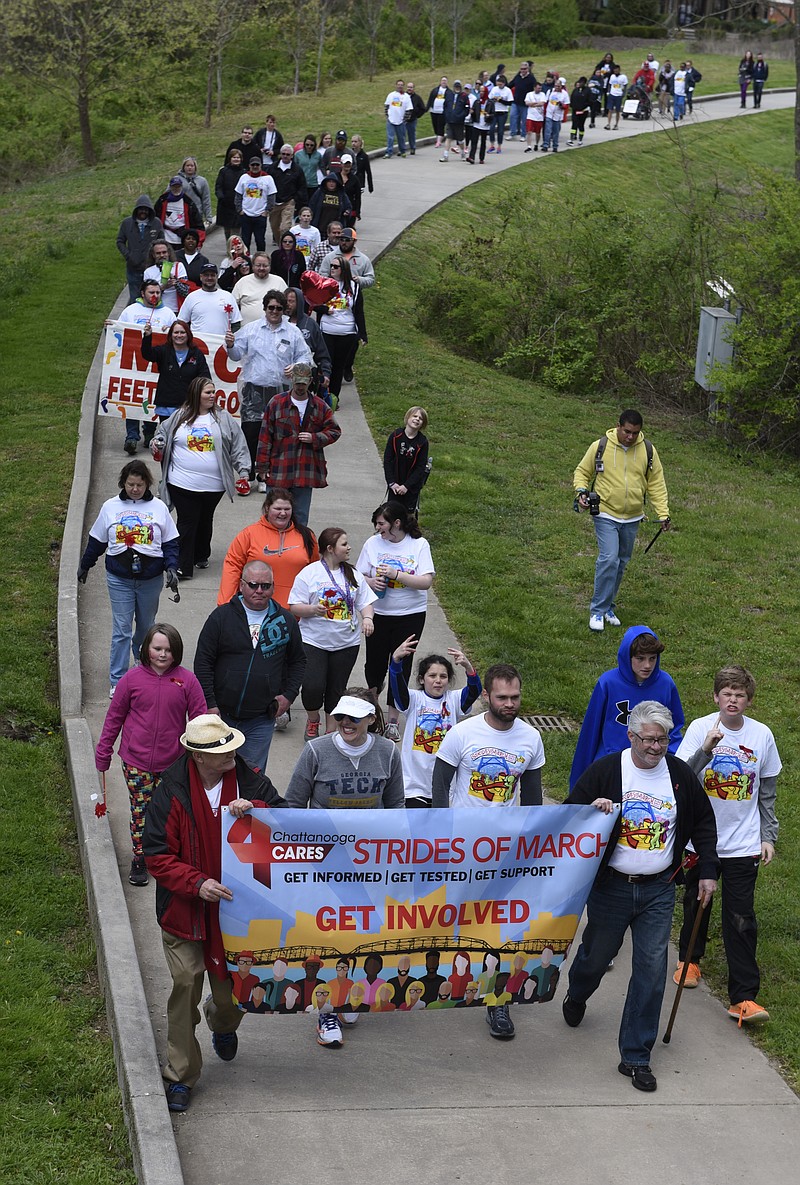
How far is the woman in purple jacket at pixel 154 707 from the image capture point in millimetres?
8141

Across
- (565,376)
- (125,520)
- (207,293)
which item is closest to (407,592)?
(125,520)

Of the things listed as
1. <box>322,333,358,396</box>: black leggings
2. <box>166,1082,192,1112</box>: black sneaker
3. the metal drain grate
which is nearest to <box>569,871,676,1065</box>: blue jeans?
<box>166,1082,192,1112</box>: black sneaker

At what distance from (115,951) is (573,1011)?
2440mm

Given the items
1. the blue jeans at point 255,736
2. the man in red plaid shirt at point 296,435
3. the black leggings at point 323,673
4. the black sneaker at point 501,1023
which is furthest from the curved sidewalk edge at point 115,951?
the man in red plaid shirt at point 296,435

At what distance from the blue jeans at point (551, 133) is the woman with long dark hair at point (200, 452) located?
30.1m

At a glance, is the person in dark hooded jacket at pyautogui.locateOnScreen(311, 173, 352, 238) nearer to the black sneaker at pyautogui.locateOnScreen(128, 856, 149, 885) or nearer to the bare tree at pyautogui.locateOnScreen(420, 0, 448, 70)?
the black sneaker at pyautogui.locateOnScreen(128, 856, 149, 885)

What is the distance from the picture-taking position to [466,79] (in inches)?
2094

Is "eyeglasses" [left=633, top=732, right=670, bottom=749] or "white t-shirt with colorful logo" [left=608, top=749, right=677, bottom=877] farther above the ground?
"eyeglasses" [left=633, top=732, right=670, bottom=749]

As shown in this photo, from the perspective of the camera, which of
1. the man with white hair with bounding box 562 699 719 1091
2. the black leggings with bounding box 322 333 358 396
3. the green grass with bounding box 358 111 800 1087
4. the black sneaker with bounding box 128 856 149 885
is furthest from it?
the black leggings with bounding box 322 333 358 396

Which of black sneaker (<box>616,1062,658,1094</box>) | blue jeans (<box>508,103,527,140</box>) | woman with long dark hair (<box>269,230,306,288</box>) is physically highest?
woman with long dark hair (<box>269,230,306,288</box>)

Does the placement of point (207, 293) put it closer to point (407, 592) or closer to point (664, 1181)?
point (407, 592)

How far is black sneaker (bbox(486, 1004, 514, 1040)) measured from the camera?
302 inches

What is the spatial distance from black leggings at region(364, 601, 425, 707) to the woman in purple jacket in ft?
7.56

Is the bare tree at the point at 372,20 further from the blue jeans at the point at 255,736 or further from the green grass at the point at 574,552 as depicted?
the blue jeans at the point at 255,736
